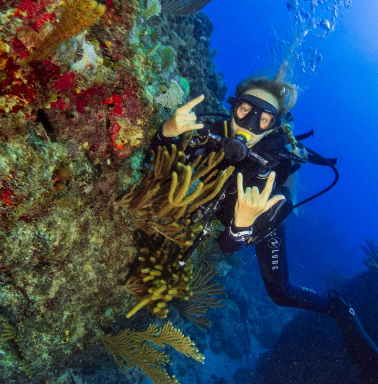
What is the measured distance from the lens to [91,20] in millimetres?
1290

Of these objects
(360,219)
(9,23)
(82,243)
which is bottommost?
(82,243)

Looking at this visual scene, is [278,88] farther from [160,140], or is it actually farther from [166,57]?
[160,140]

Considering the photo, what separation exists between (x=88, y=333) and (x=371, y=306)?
9101 mm

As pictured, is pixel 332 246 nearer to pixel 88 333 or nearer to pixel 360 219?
pixel 88 333

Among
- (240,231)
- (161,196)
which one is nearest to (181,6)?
(161,196)

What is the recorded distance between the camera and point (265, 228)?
335 cm

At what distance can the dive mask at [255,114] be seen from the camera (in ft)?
11.1

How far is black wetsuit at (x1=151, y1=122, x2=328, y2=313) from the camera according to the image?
293cm

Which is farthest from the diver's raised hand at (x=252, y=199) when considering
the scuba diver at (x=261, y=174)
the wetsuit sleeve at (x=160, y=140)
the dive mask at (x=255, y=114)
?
the dive mask at (x=255, y=114)

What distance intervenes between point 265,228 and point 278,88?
2260mm

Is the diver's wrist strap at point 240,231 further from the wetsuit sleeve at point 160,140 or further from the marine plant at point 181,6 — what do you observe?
the marine plant at point 181,6

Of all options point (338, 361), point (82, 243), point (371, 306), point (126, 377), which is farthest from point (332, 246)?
point (82, 243)

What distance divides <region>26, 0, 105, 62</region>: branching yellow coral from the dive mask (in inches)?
97.8

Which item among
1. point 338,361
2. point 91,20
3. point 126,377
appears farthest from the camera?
point 338,361
